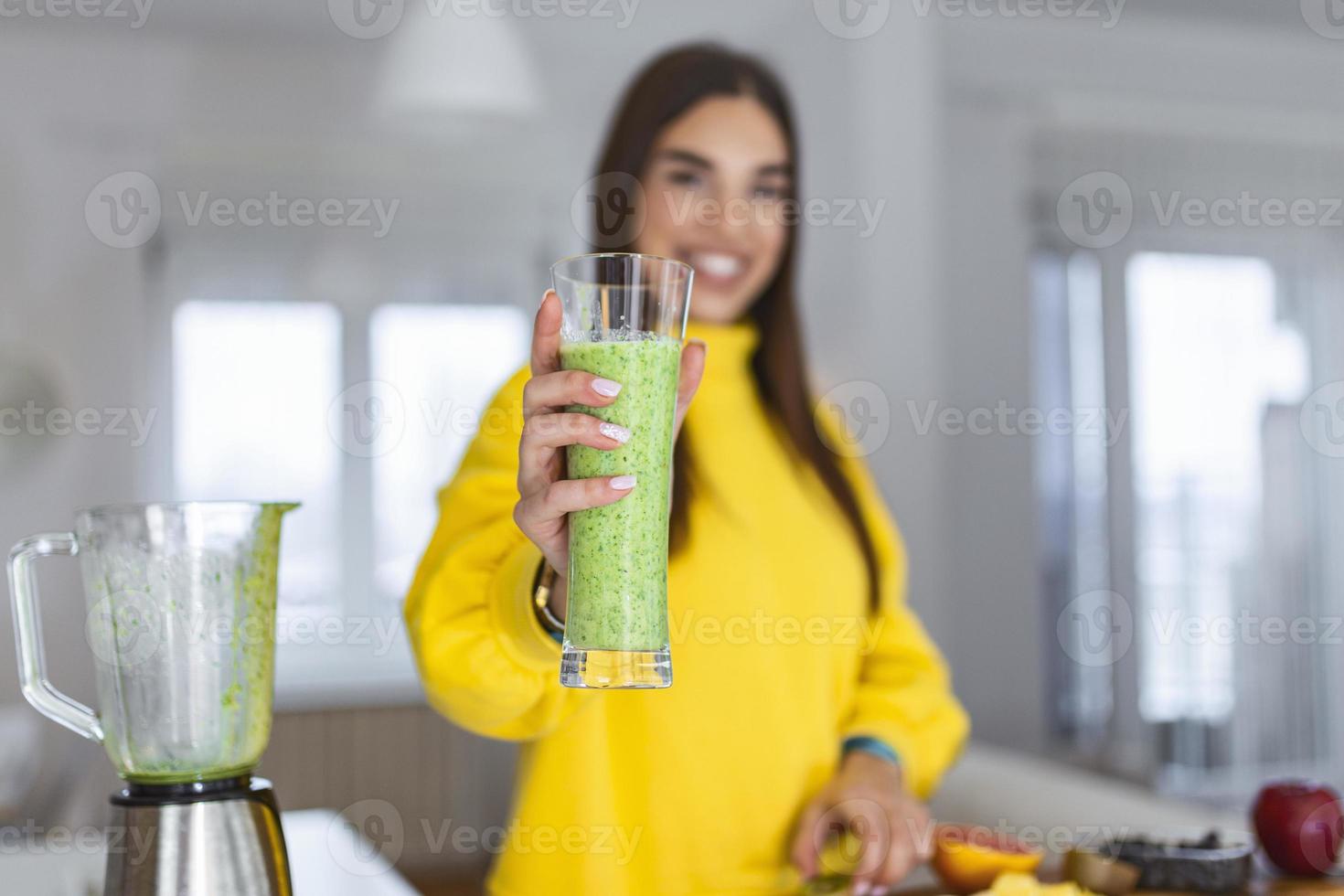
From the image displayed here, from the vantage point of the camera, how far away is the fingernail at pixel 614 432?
34.8 inches

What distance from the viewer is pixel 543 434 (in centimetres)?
89

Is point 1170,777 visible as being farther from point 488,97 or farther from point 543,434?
point 543,434

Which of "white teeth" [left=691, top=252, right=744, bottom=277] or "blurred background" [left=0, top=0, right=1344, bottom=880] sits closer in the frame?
"white teeth" [left=691, top=252, right=744, bottom=277]

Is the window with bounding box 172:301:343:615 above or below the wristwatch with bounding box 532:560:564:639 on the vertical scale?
above

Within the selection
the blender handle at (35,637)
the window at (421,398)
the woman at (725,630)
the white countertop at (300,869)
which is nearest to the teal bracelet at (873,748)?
the woman at (725,630)

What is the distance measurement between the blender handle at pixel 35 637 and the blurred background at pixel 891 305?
3.48 metres

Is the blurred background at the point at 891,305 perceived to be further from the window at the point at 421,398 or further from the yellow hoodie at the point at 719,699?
the yellow hoodie at the point at 719,699

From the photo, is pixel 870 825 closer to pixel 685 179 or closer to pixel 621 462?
pixel 621 462

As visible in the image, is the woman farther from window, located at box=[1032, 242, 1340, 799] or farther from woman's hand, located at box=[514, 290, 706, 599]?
window, located at box=[1032, 242, 1340, 799]

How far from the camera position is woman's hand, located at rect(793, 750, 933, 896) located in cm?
138

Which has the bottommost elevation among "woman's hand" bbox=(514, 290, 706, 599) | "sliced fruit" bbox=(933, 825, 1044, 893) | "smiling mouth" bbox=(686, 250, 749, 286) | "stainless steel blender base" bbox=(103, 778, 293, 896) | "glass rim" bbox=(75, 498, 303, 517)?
"sliced fruit" bbox=(933, 825, 1044, 893)

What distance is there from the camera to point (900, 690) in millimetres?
1647

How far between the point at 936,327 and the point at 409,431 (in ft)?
6.63

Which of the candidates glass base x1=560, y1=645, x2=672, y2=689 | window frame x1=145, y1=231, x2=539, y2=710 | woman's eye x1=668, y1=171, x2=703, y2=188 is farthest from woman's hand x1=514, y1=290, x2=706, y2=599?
window frame x1=145, y1=231, x2=539, y2=710
